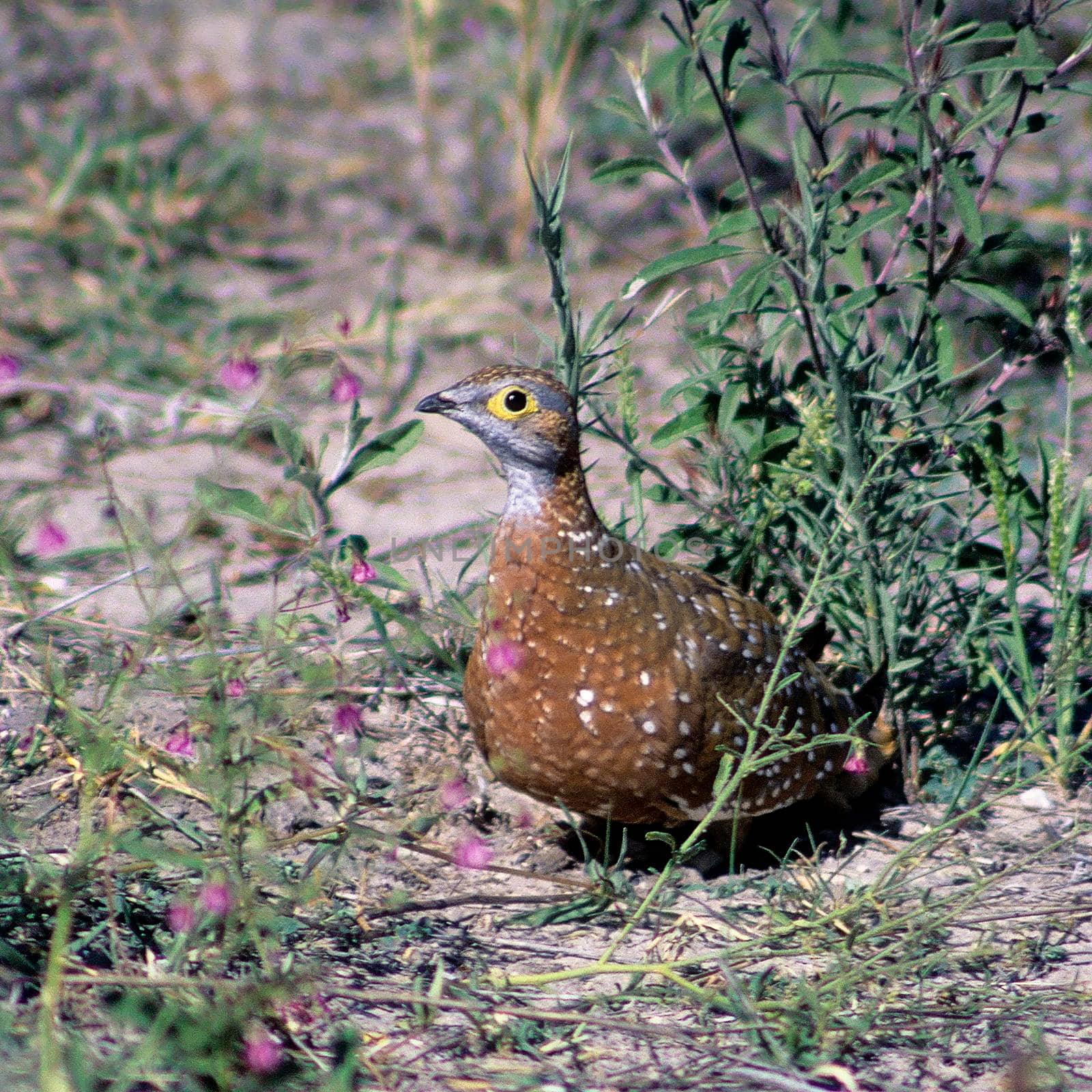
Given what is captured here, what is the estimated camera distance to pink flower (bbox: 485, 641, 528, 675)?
312 cm

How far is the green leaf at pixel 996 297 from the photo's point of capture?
3365mm

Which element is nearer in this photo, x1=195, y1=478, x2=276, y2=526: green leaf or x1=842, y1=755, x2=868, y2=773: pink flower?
x1=195, y1=478, x2=276, y2=526: green leaf

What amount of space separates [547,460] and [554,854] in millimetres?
1093

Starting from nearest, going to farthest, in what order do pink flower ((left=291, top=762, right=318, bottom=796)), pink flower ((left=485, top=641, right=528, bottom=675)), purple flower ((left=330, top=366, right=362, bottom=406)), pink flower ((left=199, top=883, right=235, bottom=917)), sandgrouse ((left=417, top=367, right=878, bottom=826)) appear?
pink flower ((left=199, top=883, right=235, bottom=917)) < pink flower ((left=291, top=762, right=318, bottom=796)) < pink flower ((left=485, top=641, right=528, bottom=675)) < sandgrouse ((left=417, top=367, right=878, bottom=826)) < purple flower ((left=330, top=366, right=362, bottom=406))

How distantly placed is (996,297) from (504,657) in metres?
1.47

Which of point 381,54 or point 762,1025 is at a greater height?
point 381,54

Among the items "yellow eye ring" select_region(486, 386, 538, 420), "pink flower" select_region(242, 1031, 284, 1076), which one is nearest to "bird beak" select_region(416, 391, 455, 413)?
"yellow eye ring" select_region(486, 386, 538, 420)

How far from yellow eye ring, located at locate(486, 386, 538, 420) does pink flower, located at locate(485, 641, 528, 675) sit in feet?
1.74

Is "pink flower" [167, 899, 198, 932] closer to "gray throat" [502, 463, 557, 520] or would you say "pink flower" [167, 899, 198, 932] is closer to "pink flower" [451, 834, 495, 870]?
"pink flower" [451, 834, 495, 870]

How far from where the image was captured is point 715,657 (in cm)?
341

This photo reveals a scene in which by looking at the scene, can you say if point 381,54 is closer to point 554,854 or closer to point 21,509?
point 21,509

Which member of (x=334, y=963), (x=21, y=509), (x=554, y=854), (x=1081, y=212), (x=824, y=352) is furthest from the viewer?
(x=1081, y=212)

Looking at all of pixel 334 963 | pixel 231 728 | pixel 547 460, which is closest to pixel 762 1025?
Answer: pixel 334 963

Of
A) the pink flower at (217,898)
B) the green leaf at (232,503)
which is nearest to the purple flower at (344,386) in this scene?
the green leaf at (232,503)
